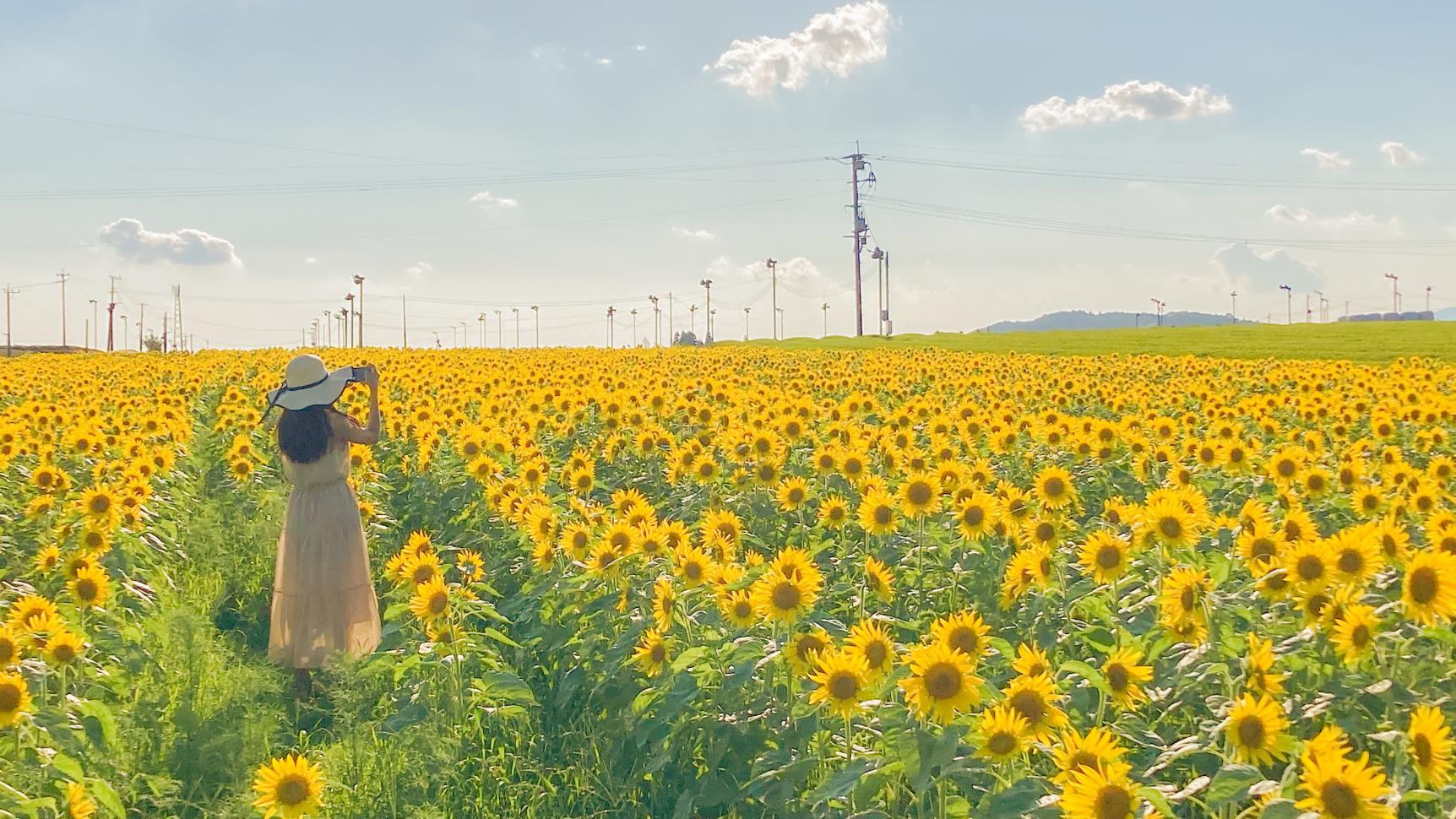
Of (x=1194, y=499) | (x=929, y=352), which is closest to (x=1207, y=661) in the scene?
(x=1194, y=499)

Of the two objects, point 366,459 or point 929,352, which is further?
point 929,352

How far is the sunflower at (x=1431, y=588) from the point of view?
3.45 m

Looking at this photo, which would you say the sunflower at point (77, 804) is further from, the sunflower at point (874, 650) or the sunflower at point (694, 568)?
the sunflower at point (874, 650)

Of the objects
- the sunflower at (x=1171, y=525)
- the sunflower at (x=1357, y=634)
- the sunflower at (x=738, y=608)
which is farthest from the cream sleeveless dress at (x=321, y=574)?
the sunflower at (x=1357, y=634)

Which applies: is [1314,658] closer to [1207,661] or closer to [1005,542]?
[1207,661]

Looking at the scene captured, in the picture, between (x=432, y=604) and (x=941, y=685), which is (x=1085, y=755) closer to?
(x=941, y=685)

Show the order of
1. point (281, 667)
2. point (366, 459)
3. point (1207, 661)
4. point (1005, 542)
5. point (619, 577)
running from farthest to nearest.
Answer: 1. point (366, 459)
2. point (281, 667)
3. point (1005, 542)
4. point (619, 577)
5. point (1207, 661)

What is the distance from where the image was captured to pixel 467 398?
43.0 ft

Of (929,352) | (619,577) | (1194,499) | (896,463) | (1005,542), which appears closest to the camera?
(1194,499)

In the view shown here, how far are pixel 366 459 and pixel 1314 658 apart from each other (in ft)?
24.6

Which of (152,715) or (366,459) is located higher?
(366,459)

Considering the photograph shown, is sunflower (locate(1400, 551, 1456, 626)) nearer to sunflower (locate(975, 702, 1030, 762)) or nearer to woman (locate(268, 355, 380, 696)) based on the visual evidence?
sunflower (locate(975, 702, 1030, 762))

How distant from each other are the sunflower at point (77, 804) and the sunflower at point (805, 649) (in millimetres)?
2688

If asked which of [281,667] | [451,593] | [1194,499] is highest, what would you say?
[1194,499]
